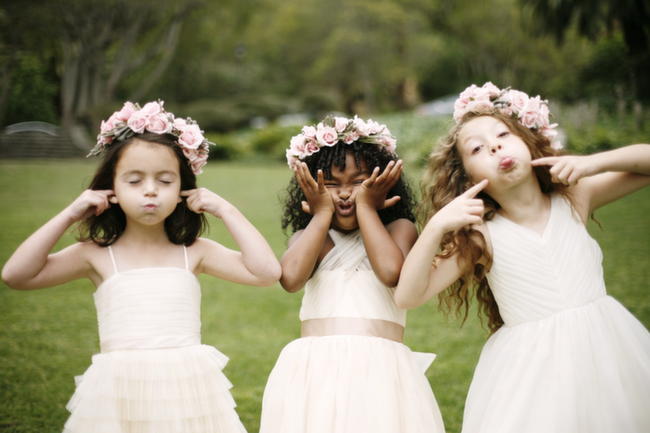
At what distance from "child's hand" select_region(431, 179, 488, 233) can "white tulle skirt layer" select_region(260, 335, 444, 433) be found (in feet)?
2.16

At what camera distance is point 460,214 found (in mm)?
2594

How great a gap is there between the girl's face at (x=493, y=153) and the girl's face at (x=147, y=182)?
132 cm

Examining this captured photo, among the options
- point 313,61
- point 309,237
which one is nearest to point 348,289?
point 309,237

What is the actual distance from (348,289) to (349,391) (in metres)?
0.46

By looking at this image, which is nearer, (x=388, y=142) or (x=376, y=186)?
(x=376, y=186)

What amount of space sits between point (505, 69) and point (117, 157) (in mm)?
35202

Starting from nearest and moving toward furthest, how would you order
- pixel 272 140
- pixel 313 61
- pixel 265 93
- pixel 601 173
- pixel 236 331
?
pixel 601 173
pixel 236 331
pixel 272 140
pixel 265 93
pixel 313 61

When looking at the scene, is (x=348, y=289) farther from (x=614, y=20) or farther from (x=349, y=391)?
(x=614, y=20)

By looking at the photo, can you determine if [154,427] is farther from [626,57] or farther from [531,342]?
[626,57]

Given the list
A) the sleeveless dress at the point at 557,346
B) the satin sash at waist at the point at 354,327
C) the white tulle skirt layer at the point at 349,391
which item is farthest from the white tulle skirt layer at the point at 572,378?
the satin sash at waist at the point at 354,327

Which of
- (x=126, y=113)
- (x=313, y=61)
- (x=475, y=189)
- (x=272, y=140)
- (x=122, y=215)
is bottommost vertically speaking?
(x=475, y=189)

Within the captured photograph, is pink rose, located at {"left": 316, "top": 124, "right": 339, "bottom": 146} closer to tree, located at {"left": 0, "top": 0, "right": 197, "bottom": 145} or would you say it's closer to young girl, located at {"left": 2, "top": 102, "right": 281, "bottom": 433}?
young girl, located at {"left": 2, "top": 102, "right": 281, "bottom": 433}

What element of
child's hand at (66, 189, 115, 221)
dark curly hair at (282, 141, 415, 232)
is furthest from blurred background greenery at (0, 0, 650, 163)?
child's hand at (66, 189, 115, 221)

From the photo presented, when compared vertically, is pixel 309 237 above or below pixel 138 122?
below
